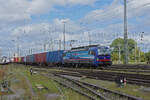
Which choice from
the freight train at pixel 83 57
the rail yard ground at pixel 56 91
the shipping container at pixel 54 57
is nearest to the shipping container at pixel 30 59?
the shipping container at pixel 54 57

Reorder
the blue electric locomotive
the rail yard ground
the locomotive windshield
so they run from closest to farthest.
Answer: the rail yard ground
the blue electric locomotive
the locomotive windshield

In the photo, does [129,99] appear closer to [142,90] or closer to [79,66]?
[142,90]

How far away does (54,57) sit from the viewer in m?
48.3

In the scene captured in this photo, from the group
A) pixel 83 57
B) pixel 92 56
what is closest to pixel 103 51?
pixel 92 56

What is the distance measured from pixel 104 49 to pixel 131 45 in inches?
3099

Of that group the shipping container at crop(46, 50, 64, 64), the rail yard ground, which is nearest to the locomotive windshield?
the rail yard ground

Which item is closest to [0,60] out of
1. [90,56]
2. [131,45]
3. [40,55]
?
[40,55]

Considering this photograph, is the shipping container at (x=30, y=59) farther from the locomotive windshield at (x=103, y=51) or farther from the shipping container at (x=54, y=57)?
the locomotive windshield at (x=103, y=51)

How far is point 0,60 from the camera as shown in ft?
245

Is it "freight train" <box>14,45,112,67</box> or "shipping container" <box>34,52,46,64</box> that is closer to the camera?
"freight train" <box>14,45,112,67</box>

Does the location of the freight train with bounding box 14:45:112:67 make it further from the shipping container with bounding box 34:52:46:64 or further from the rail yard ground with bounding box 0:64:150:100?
the rail yard ground with bounding box 0:64:150:100

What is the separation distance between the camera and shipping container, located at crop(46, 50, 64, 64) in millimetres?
45003

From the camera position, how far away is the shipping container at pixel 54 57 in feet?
148

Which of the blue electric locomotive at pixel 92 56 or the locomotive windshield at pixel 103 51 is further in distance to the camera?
the locomotive windshield at pixel 103 51
